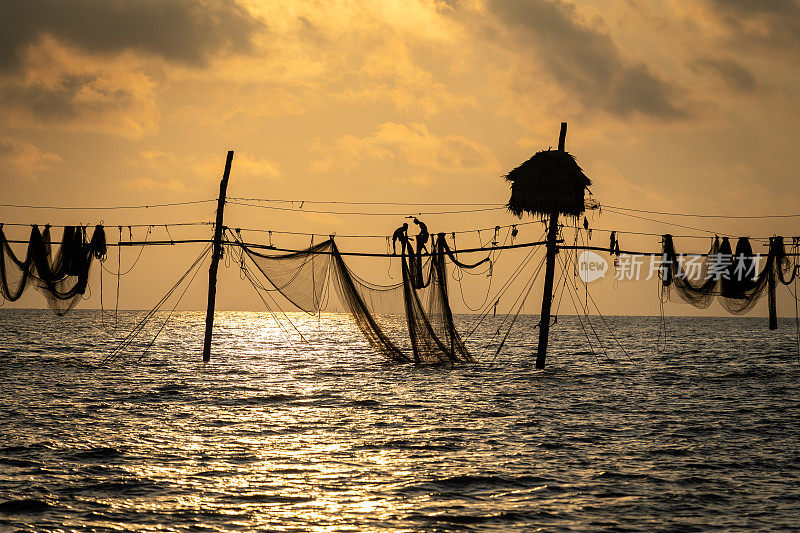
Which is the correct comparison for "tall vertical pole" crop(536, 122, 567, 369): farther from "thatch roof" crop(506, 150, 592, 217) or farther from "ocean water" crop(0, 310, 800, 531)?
"ocean water" crop(0, 310, 800, 531)

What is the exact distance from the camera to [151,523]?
11.1 meters

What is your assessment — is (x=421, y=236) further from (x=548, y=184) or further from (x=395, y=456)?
(x=395, y=456)

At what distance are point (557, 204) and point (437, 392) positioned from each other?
7778 mm

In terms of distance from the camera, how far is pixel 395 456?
1596 cm

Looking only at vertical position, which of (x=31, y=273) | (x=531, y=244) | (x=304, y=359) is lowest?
(x=304, y=359)

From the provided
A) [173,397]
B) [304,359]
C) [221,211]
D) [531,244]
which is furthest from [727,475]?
[304,359]

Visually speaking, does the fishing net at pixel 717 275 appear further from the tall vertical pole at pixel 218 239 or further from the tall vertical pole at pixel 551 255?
the tall vertical pole at pixel 218 239

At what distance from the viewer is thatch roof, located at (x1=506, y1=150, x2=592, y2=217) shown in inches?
1025

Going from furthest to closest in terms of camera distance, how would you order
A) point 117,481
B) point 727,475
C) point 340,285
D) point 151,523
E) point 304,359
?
point 304,359 → point 340,285 → point 727,475 → point 117,481 → point 151,523

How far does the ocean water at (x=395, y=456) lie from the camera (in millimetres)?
11703

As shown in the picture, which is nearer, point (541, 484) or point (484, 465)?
point (541, 484)

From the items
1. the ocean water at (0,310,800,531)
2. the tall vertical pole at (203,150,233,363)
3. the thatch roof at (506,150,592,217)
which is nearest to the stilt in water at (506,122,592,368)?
the thatch roof at (506,150,592,217)

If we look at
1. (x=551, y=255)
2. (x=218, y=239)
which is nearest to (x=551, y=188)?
(x=551, y=255)

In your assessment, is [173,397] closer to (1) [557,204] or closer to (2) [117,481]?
(2) [117,481]
